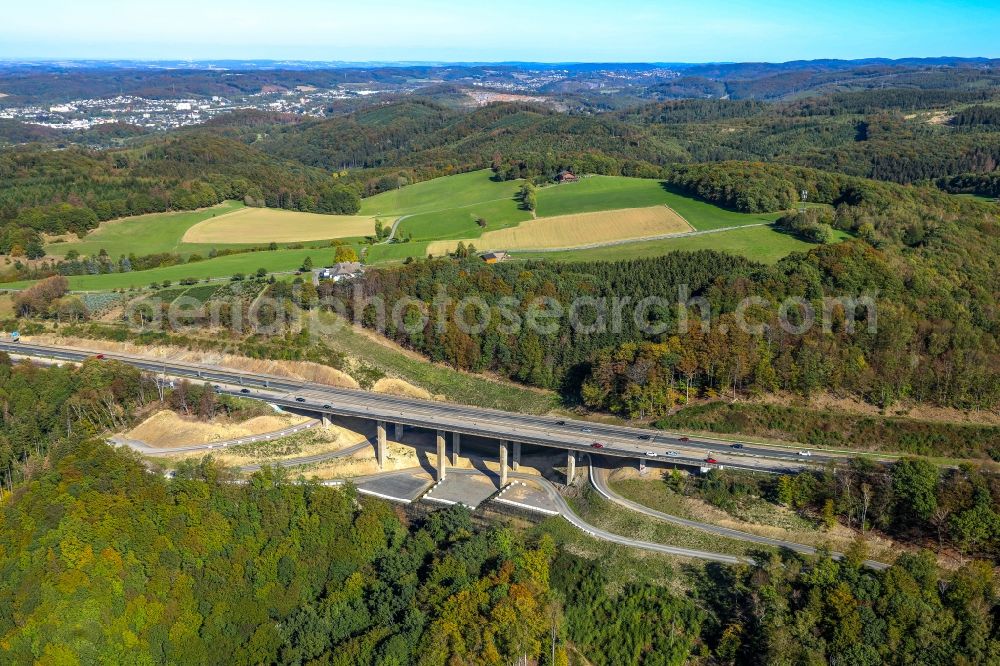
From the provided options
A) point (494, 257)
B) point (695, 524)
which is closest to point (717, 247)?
point (494, 257)

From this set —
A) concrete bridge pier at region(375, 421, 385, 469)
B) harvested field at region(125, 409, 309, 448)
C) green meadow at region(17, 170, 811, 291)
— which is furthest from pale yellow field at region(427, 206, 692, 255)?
harvested field at region(125, 409, 309, 448)

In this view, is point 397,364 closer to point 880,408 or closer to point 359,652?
point 359,652

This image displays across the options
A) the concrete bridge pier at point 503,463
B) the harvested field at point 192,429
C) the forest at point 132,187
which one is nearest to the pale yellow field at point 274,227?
the forest at point 132,187

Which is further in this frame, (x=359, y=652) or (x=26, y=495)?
(x=26, y=495)

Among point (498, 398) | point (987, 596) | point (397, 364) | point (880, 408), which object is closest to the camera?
point (987, 596)

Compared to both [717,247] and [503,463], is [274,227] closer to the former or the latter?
[717,247]

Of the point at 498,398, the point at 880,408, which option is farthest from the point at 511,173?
the point at 880,408

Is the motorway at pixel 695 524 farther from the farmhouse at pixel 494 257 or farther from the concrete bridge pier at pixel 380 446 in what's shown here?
the farmhouse at pixel 494 257
